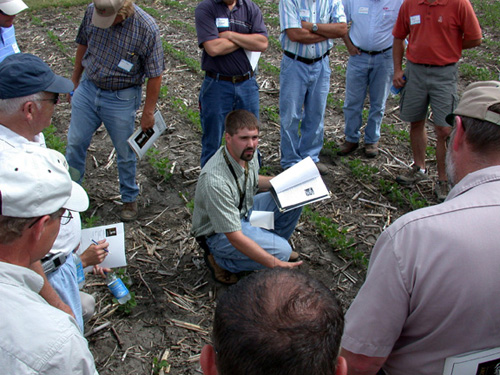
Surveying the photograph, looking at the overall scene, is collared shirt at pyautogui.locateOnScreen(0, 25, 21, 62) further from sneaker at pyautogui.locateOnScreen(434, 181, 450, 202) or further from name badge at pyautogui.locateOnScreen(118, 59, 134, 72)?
sneaker at pyautogui.locateOnScreen(434, 181, 450, 202)

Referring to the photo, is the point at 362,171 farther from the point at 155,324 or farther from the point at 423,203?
the point at 155,324

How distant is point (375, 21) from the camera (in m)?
6.02

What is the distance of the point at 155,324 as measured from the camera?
397 centimetres

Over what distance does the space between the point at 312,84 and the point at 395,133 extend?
2035mm

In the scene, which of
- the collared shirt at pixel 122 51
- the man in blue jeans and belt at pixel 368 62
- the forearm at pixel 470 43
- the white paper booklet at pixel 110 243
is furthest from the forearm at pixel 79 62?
the forearm at pixel 470 43

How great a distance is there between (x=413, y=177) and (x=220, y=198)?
337 cm

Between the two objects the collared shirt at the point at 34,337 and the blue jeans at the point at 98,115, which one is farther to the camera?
the blue jeans at the point at 98,115

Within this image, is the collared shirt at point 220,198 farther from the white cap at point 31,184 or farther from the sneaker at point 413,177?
the sneaker at point 413,177

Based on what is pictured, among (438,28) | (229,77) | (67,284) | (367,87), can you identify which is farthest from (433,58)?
(67,284)

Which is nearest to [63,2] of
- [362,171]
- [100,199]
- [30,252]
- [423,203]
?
[100,199]

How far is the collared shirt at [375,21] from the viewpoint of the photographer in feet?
19.6

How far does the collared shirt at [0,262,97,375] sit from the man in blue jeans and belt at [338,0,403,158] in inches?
215

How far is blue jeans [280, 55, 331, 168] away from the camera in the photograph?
227 inches

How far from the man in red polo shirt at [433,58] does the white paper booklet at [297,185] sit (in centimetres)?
219
